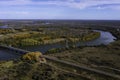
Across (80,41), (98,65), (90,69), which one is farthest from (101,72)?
(80,41)

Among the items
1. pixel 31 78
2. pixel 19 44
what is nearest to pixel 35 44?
pixel 19 44

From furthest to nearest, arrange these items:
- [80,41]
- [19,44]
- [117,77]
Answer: [80,41]
[19,44]
[117,77]

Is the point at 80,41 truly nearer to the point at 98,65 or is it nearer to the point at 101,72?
the point at 98,65

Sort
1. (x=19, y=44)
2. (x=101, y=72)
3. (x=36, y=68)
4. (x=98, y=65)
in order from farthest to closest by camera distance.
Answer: (x=19, y=44)
(x=98, y=65)
(x=36, y=68)
(x=101, y=72)

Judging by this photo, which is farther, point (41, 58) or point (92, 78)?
point (41, 58)

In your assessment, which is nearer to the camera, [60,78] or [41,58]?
[60,78]

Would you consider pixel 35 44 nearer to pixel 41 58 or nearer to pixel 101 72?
pixel 41 58

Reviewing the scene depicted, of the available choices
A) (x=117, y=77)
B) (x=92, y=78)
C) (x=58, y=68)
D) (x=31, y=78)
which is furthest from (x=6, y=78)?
(x=117, y=77)

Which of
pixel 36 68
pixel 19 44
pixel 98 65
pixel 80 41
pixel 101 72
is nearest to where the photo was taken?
pixel 101 72

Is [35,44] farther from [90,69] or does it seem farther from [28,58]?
[90,69]
